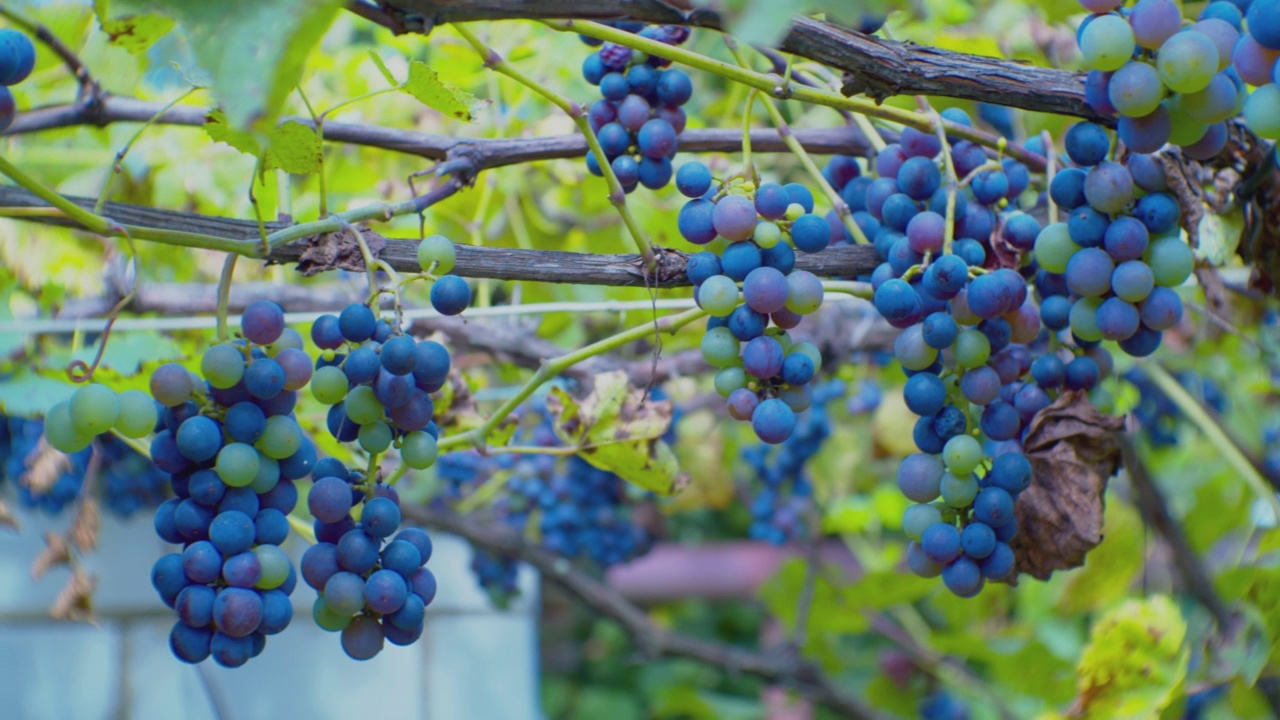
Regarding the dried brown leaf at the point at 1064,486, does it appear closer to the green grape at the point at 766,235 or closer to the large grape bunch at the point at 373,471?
the green grape at the point at 766,235

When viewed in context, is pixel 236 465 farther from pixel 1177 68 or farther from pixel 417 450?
pixel 1177 68

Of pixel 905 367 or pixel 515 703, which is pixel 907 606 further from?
pixel 905 367

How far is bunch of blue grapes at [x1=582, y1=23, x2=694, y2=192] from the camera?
2.39 ft

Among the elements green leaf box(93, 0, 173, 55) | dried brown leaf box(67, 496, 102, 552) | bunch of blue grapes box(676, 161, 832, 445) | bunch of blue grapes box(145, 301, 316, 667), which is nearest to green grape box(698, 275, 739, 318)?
bunch of blue grapes box(676, 161, 832, 445)

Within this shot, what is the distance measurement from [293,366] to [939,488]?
1.34 ft

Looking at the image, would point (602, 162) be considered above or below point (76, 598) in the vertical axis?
above

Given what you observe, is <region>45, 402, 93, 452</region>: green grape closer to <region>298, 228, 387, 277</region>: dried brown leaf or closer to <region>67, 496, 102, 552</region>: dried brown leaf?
<region>298, 228, 387, 277</region>: dried brown leaf

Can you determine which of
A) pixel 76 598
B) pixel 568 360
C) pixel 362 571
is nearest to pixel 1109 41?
pixel 568 360

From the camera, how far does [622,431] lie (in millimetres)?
812

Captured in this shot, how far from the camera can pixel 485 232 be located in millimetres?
1271

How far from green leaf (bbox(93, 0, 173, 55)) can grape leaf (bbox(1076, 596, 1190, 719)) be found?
0.97 metres

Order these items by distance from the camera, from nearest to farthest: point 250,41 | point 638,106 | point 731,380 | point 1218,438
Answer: point 250,41
point 731,380
point 638,106
point 1218,438

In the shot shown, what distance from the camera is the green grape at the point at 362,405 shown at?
1.82 feet

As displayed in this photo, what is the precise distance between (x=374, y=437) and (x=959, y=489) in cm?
36
